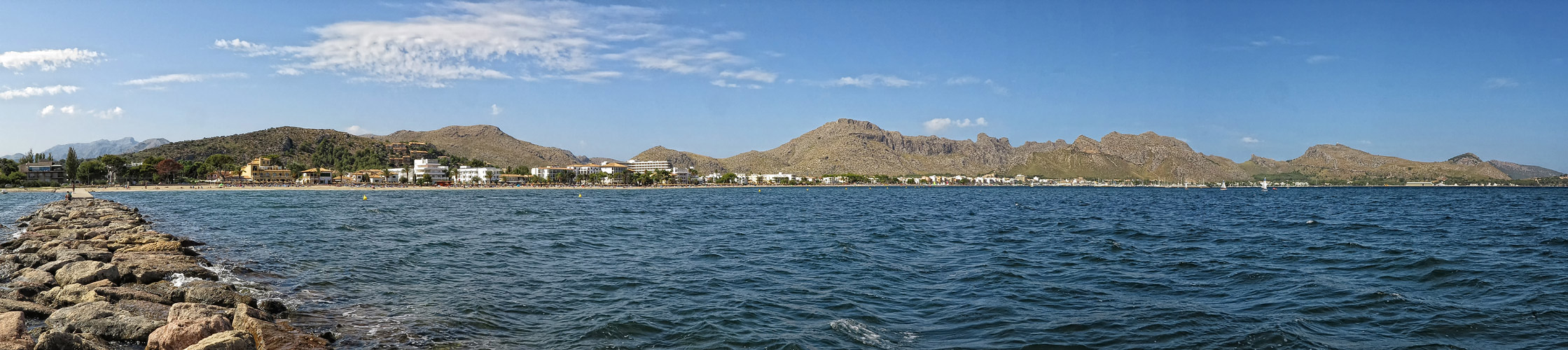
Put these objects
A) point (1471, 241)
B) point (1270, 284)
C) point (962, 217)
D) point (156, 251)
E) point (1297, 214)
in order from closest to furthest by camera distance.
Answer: point (1270, 284) → point (156, 251) → point (1471, 241) → point (962, 217) → point (1297, 214)

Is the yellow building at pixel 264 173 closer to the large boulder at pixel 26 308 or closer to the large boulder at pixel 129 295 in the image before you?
the large boulder at pixel 129 295

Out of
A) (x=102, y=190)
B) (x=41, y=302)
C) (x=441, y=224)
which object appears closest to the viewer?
(x=41, y=302)

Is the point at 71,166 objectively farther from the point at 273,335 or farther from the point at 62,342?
the point at 62,342

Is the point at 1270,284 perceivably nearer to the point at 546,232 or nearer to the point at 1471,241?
the point at 1471,241

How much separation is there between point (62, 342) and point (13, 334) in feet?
2.35

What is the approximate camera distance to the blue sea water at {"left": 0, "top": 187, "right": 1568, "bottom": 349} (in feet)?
35.8

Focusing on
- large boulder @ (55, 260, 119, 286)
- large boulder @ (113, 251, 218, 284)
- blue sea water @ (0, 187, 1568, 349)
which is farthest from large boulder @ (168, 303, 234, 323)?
large boulder @ (113, 251, 218, 284)

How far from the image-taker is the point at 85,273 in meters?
13.4

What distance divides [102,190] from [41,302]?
403 feet

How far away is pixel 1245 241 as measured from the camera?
87.1ft

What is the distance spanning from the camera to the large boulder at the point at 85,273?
43.7ft

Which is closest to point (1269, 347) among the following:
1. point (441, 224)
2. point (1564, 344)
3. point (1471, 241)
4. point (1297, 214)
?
point (1564, 344)

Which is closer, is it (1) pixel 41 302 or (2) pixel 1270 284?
(1) pixel 41 302

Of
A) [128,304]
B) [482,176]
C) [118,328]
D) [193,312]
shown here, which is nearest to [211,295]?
[128,304]
